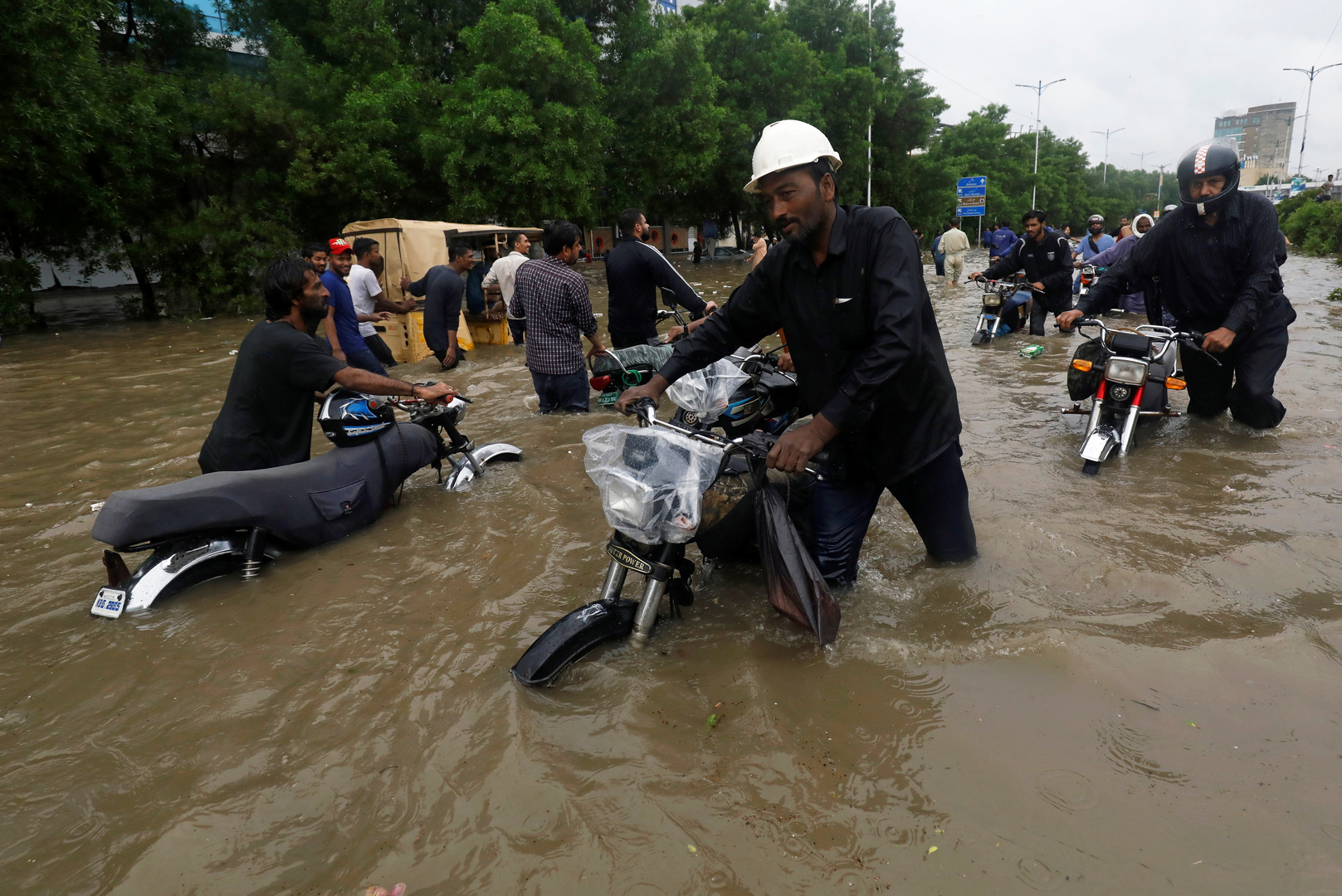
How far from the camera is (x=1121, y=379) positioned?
514cm

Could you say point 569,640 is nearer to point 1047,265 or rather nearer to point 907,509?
point 907,509

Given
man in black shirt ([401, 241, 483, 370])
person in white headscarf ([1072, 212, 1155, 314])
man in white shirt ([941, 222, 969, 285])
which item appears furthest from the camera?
man in white shirt ([941, 222, 969, 285])

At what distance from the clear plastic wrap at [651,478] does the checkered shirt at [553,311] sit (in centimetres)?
374

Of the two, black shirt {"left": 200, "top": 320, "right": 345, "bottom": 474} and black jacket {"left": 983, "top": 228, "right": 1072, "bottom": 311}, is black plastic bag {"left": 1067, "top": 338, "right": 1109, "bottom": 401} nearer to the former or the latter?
black shirt {"left": 200, "top": 320, "right": 345, "bottom": 474}

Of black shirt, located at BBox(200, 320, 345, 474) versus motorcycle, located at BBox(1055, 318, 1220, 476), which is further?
motorcycle, located at BBox(1055, 318, 1220, 476)

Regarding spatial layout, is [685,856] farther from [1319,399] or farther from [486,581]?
[1319,399]

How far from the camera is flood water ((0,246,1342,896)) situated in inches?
83.5

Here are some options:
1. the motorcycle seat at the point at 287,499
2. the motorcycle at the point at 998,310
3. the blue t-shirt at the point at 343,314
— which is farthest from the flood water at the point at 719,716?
the motorcycle at the point at 998,310

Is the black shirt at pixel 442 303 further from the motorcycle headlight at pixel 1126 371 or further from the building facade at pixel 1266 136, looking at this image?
the building facade at pixel 1266 136

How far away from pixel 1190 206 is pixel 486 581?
4.88 meters

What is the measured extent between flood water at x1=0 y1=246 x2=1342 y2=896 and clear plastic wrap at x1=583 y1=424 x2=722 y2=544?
0.62 metres

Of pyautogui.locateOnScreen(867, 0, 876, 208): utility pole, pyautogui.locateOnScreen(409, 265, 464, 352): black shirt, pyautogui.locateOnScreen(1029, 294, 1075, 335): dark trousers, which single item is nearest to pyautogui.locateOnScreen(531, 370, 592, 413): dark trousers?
pyautogui.locateOnScreen(409, 265, 464, 352): black shirt

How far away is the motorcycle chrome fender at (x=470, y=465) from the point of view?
17.5 feet

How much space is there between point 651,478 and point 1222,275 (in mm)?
4383
